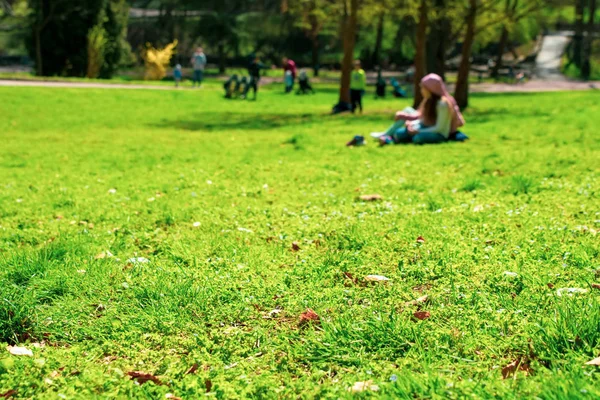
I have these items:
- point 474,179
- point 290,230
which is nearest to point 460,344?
point 290,230

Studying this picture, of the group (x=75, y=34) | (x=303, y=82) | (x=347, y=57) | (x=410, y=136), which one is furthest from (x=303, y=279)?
(x=75, y=34)

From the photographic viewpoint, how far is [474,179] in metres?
7.88

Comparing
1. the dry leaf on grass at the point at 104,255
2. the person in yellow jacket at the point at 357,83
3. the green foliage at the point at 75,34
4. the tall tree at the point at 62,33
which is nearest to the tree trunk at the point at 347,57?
the person in yellow jacket at the point at 357,83

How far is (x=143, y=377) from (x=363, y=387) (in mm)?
1018

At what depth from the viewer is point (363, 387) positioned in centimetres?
300

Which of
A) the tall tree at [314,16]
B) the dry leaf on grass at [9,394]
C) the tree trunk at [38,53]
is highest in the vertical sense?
the tall tree at [314,16]

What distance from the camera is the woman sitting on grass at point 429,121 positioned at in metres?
12.2

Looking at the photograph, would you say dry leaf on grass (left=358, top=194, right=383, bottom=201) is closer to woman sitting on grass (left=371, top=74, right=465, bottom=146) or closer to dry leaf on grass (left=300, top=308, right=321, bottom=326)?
dry leaf on grass (left=300, top=308, right=321, bottom=326)

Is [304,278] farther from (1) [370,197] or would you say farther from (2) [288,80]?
(2) [288,80]

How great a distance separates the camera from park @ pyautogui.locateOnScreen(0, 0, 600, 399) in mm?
3154

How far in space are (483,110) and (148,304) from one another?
63.7ft

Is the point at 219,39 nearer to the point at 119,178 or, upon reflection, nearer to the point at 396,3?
the point at 396,3

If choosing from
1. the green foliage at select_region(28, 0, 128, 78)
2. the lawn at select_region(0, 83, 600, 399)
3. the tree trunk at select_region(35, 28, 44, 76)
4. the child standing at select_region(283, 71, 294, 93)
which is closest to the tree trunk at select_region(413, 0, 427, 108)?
the lawn at select_region(0, 83, 600, 399)

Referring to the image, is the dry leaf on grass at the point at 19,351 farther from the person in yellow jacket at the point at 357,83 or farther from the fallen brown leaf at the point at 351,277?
the person in yellow jacket at the point at 357,83
